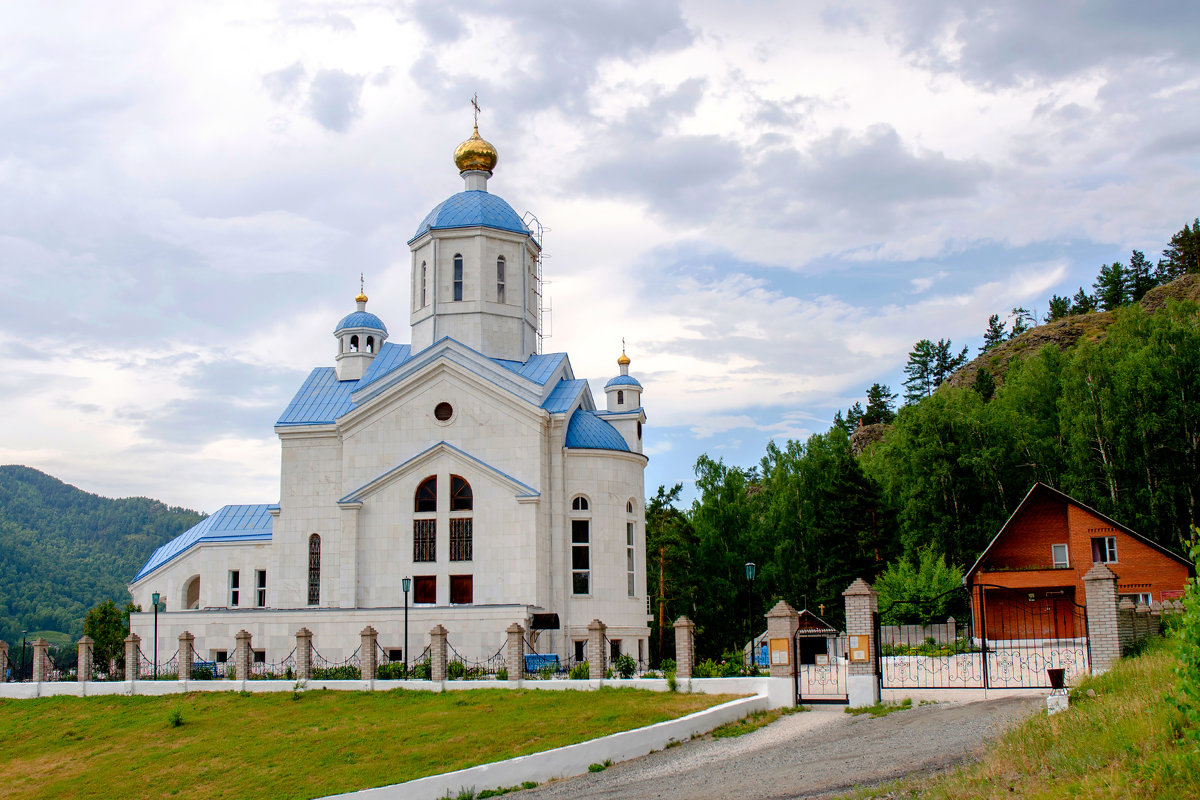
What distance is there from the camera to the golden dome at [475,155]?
118 feet

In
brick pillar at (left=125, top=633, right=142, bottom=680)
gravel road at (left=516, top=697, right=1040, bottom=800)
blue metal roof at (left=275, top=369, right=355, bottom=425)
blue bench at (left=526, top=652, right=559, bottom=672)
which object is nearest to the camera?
gravel road at (left=516, top=697, right=1040, bottom=800)

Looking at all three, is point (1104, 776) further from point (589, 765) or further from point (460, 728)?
point (460, 728)

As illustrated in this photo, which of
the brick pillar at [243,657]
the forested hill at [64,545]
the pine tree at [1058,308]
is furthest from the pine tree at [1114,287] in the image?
the forested hill at [64,545]

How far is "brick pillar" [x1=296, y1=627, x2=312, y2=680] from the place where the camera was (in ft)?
83.6

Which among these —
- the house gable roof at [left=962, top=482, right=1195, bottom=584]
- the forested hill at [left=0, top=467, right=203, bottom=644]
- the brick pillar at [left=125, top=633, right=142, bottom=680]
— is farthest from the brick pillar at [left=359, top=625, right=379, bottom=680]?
the forested hill at [left=0, top=467, right=203, bottom=644]

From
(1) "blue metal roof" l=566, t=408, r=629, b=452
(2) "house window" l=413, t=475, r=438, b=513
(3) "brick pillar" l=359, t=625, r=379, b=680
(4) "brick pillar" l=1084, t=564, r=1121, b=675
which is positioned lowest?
Answer: (3) "brick pillar" l=359, t=625, r=379, b=680

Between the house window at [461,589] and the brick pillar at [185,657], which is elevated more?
the house window at [461,589]

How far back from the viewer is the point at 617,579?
102ft

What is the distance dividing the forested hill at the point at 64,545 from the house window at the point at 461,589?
96672 millimetres

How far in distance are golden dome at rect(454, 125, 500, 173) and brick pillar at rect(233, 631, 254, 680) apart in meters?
18.0

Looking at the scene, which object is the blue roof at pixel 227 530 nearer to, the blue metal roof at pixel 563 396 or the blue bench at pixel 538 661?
the blue metal roof at pixel 563 396

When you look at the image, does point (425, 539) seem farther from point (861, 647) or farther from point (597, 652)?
point (861, 647)

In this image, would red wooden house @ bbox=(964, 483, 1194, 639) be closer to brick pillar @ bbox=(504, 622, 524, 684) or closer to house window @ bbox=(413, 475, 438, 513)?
brick pillar @ bbox=(504, 622, 524, 684)

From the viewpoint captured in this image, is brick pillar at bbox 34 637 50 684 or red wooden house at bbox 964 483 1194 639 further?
red wooden house at bbox 964 483 1194 639
